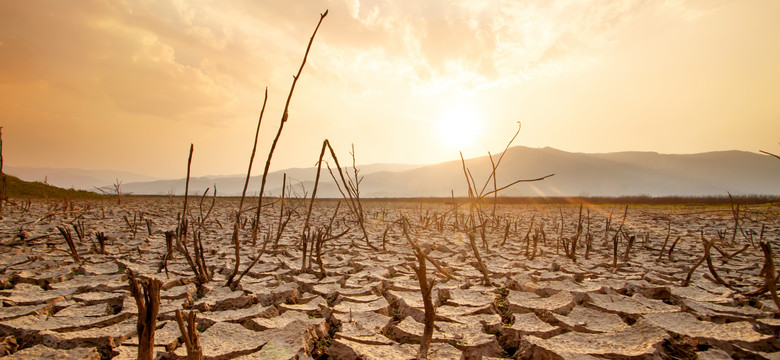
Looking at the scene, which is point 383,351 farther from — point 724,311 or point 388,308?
point 724,311

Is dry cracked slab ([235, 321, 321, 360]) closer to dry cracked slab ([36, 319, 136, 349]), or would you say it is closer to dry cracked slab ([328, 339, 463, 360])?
dry cracked slab ([328, 339, 463, 360])

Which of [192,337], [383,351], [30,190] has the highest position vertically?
[30,190]

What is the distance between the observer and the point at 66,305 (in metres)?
1.53

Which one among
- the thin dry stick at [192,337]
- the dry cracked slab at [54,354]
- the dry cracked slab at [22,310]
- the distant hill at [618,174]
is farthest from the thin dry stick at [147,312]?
the distant hill at [618,174]

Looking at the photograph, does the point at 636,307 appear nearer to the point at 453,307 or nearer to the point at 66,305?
the point at 453,307

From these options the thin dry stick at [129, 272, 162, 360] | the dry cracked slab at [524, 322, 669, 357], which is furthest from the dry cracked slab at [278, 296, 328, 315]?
the dry cracked slab at [524, 322, 669, 357]

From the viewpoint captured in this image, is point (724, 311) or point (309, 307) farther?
point (309, 307)

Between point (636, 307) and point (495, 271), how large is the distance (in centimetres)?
87

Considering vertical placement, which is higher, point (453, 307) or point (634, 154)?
point (634, 154)

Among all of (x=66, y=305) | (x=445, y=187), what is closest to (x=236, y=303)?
(x=66, y=305)

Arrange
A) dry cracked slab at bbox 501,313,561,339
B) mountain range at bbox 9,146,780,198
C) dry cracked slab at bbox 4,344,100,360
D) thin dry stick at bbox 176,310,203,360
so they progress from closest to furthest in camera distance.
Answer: thin dry stick at bbox 176,310,203,360, dry cracked slab at bbox 4,344,100,360, dry cracked slab at bbox 501,313,561,339, mountain range at bbox 9,146,780,198

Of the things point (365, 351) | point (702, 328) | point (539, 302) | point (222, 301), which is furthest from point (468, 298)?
point (222, 301)

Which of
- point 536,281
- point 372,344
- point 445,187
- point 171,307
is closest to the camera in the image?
point 372,344

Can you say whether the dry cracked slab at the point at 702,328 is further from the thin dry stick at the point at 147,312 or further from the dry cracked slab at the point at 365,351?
the thin dry stick at the point at 147,312
